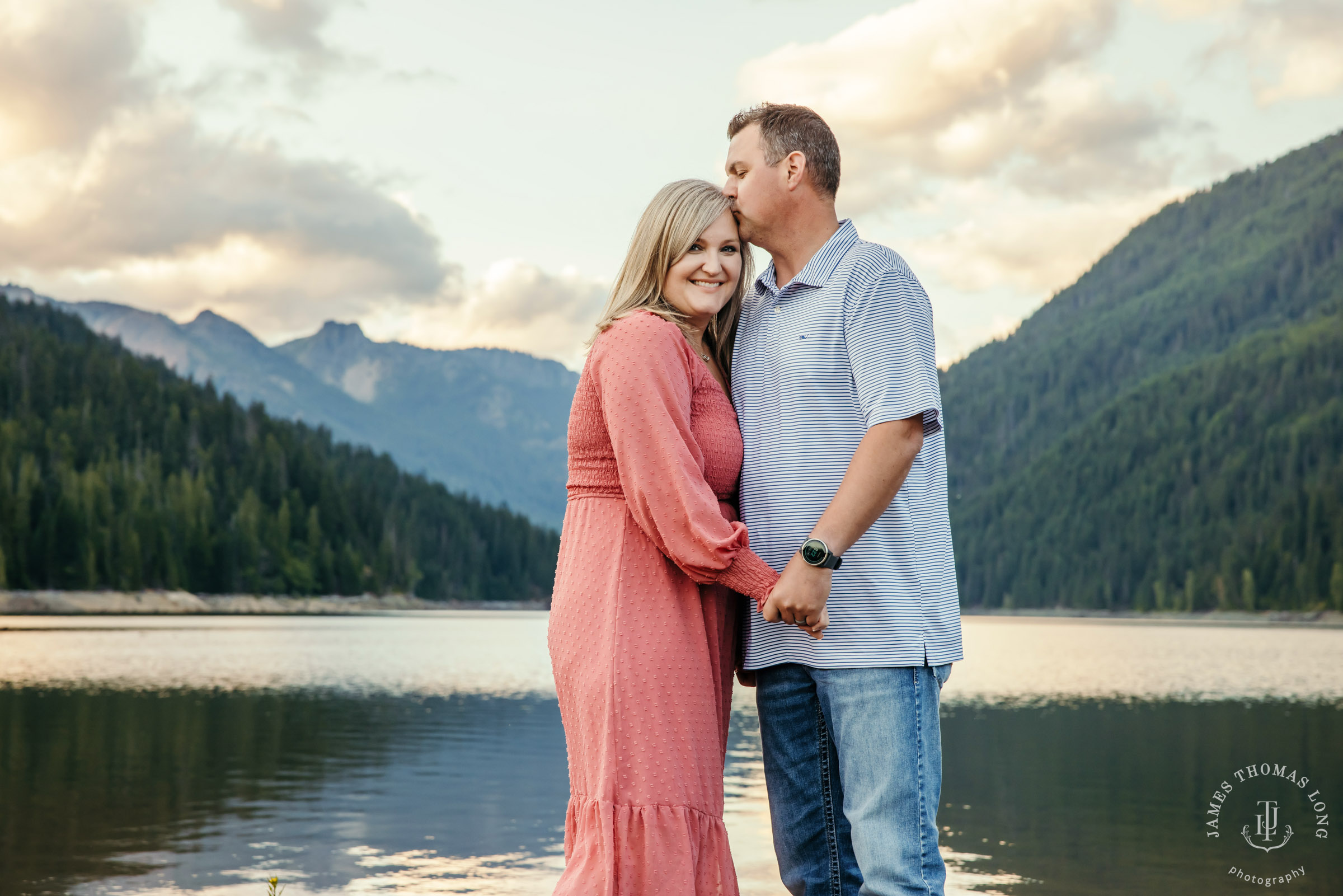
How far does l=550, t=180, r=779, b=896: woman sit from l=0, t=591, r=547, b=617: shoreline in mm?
101860

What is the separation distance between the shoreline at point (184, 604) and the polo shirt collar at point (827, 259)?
102084 mm

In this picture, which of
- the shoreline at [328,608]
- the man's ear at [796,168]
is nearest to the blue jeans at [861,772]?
the man's ear at [796,168]

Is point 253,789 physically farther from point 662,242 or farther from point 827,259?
point 827,259

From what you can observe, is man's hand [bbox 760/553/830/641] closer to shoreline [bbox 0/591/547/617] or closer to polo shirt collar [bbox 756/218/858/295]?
polo shirt collar [bbox 756/218/858/295]

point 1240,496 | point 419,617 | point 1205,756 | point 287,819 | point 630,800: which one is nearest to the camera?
point 630,800

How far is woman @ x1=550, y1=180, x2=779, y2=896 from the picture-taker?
3908mm

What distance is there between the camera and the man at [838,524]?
3.96m

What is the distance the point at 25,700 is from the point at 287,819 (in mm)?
16855

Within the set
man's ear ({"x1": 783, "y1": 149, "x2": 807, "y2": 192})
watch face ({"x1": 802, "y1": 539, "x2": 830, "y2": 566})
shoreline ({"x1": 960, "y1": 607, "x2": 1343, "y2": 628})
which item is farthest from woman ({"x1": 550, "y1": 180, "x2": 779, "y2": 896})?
shoreline ({"x1": 960, "y1": 607, "x2": 1343, "y2": 628})

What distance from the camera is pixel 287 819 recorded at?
16.2 meters

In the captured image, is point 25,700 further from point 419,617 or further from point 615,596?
point 419,617

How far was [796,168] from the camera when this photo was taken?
4.40m

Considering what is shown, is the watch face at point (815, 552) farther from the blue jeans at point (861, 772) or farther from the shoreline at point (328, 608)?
the shoreline at point (328, 608)

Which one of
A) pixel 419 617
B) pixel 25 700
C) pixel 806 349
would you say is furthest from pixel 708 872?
pixel 419 617
